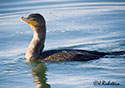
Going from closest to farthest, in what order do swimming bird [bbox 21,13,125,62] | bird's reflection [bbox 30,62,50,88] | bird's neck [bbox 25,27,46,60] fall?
bird's reflection [bbox 30,62,50,88] → swimming bird [bbox 21,13,125,62] → bird's neck [bbox 25,27,46,60]

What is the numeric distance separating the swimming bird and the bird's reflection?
0.31 m

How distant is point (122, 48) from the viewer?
12719mm

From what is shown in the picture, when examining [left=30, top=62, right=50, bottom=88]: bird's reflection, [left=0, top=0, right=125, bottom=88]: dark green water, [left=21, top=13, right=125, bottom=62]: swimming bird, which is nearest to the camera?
[left=30, top=62, right=50, bottom=88]: bird's reflection

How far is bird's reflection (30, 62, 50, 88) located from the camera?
31.2ft

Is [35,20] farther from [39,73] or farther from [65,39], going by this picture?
[65,39]

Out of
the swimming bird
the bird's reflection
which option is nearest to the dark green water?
the bird's reflection

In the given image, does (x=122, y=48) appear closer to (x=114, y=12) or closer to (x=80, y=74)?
(x=80, y=74)

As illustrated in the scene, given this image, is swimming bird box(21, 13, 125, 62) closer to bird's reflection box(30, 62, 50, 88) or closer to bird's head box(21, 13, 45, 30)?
bird's head box(21, 13, 45, 30)

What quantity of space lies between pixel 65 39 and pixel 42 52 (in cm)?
256

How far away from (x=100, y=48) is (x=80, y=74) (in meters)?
3.15

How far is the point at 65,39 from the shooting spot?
46.7 ft

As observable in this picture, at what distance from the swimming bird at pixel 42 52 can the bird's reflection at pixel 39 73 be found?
312 millimetres

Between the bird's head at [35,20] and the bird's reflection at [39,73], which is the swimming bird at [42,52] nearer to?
the bird's head at [35,20]

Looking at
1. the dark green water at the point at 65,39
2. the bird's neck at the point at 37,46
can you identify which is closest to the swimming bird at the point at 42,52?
the bird's neck at the point at 37,46
